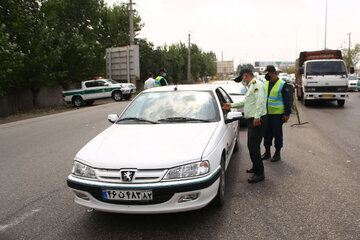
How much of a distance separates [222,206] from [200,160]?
952mm

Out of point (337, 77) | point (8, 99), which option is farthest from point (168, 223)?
point (8, 99)

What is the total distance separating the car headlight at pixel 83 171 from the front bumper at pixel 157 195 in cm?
6

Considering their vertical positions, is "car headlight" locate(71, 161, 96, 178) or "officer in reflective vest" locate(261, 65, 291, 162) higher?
"officer in reflective vest" locate(261, 65, 291, 162)

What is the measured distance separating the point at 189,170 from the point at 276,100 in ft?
9.95

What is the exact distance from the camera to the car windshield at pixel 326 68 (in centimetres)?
1366

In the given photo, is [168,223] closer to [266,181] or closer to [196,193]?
[196,193]

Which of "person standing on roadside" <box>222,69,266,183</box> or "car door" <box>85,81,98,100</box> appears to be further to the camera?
"car door" <box>85,81,98,100</box>

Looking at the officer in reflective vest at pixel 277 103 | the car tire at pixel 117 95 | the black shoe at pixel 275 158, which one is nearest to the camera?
the officer in reflective vest at pixel 277 103

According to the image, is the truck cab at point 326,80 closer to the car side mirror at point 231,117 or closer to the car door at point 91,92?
the car side mirror at point 231,117

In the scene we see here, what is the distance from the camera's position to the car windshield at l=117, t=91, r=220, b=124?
420 cm

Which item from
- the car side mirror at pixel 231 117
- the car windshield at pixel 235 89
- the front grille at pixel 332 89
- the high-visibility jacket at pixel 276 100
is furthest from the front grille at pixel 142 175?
the front grille at pixel 332 89

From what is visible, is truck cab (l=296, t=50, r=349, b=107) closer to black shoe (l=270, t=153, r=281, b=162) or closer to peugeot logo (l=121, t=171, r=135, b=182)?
black shoe (l=270, t=153, r=281, b=162)

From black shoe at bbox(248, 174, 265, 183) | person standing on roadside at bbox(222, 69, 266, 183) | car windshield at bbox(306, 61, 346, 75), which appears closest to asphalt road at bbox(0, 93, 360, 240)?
black shoe at bbox(248, 174, 265, 183)

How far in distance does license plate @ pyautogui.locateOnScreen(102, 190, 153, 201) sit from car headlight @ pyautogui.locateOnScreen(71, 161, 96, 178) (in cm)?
27
